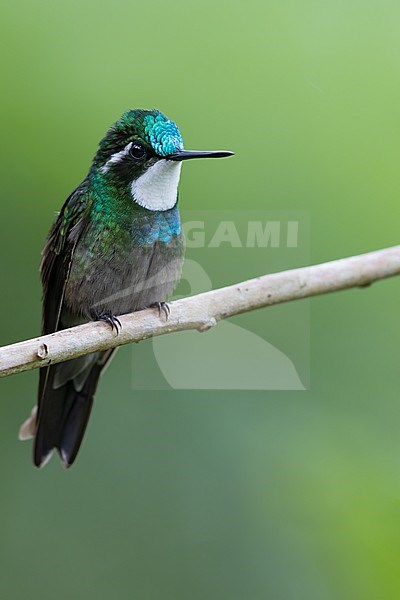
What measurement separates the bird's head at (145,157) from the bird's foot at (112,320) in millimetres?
299

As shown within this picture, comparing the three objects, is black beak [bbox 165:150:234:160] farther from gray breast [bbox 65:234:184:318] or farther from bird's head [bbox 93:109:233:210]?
gray breast [bbox 65:234:184:318]

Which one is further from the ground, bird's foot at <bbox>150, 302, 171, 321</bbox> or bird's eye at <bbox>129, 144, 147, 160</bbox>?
bird's eye at <bbox>129, 144, 147, 160</bbox>

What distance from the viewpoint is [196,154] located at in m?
1.90

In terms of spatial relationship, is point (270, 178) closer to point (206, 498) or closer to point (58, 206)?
point (58, 206)

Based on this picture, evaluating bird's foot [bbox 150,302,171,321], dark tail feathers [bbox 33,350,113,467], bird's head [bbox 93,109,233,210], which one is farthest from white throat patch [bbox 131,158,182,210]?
dark tail feathers [bbox 33,350,113,467]

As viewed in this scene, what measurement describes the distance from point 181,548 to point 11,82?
149cm

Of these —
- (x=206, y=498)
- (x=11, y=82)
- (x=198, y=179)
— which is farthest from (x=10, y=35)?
(x=206, y=498)

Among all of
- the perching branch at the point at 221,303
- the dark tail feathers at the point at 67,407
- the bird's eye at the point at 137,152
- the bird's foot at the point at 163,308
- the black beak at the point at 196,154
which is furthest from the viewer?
the dark tail feathers at the point at 67,407

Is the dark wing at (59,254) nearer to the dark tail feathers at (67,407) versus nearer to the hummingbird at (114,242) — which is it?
the hummingbird at (114,242)

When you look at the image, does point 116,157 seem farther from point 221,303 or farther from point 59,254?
point 221,303

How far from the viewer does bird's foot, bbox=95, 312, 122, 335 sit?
2.04 metres

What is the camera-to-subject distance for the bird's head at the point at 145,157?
204cm

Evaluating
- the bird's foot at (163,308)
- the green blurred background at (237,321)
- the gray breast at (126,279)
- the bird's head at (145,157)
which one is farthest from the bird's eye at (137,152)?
the bird's foot at (163,308)

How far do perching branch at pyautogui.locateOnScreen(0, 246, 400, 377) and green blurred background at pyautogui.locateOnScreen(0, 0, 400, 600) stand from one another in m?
0.56
